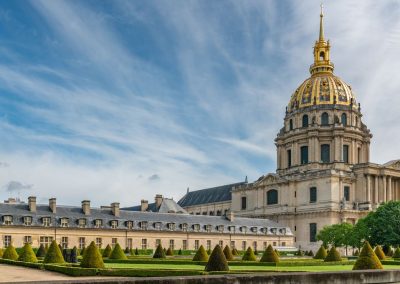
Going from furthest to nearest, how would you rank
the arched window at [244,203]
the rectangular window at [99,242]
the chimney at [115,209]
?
1. the arched window at [244,203]
2. the chimney at [115,209]
3. the rectangular window at [99,242]

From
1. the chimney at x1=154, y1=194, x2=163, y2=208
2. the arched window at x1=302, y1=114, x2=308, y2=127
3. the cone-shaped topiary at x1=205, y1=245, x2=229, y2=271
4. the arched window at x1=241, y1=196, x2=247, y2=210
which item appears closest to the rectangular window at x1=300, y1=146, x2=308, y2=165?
the arched window at x1=302, y1=114, x2=308, y2=127

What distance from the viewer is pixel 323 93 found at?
8944 cm

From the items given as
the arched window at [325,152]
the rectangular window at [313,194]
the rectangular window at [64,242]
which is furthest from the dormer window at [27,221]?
the arched window at [325,152]

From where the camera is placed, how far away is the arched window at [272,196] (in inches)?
3457

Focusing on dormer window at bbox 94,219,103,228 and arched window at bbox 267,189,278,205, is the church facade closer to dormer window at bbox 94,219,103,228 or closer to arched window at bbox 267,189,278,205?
arched window at bbox 267,189,278,205

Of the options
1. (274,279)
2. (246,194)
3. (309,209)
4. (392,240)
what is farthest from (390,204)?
(274,279)

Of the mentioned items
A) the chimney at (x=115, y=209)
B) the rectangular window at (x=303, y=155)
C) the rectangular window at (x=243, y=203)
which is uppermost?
the rectangular window at (x=303, y=155)

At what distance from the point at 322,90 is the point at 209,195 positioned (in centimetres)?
3317

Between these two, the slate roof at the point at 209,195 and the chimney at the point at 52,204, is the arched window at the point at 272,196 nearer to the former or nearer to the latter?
the slate roof at the point at 209,195

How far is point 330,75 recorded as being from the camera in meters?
92.8

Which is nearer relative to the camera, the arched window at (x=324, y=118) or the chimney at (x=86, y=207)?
the chimney at (x=86, y=207)

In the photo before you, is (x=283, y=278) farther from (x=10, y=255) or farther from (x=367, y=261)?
(x=10, y=255)

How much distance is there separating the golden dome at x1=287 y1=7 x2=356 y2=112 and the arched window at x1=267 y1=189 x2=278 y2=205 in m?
14.3

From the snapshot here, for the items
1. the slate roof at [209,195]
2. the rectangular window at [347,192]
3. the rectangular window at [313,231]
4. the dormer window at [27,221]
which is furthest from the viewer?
the slate roof at [209,195]
